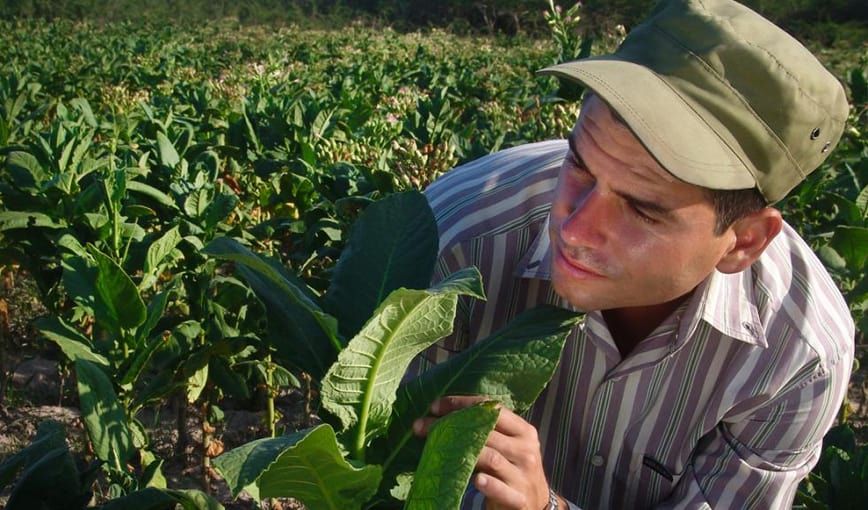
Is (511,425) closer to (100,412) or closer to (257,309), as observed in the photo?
(100,412)

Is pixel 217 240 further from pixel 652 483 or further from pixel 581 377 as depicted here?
pixel 652 483

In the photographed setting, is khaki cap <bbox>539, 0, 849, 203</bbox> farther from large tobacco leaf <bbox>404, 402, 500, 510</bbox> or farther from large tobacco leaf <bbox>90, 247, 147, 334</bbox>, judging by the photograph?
large tobacco leaf <bbox>90, 247, 147, 334</bbox>

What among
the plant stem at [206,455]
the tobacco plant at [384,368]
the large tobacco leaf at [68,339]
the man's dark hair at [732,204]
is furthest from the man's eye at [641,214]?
the plant stem at [206,455]

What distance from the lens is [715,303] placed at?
1.82 m

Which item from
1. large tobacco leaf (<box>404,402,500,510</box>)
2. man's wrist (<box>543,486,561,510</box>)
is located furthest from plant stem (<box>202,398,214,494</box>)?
large tobacco leaf (<box>404,402,500,510</box>)

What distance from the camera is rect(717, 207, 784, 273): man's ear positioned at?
62.8 inches

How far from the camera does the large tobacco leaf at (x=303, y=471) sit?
107cm

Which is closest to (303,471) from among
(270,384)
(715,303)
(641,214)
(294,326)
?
(294,326)

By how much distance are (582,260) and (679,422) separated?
650 millimetres

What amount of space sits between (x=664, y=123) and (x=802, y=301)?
2.27ft

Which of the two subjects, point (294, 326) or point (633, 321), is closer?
point (294, 326)

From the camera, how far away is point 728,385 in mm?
1866

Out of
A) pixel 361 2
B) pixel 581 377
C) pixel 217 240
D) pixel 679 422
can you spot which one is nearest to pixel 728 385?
pixel 679 422

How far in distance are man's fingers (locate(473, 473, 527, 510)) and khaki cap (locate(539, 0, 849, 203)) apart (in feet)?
1.69
